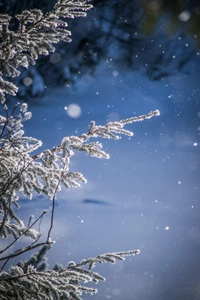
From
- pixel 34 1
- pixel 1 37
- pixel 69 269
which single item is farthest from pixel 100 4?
pixel 69 269

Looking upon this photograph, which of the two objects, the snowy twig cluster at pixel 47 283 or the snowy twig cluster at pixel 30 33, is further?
the snowy twig cluster at pixel 30 33

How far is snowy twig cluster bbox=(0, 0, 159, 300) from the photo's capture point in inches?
110

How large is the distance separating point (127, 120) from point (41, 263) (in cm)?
362

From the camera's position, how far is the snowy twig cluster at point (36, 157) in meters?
2.79

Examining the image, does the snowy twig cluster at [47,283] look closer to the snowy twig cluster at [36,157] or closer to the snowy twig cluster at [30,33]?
the snowy twig cluster at [36,157]

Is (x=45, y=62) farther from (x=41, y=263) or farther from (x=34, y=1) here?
(x=41, y=263)

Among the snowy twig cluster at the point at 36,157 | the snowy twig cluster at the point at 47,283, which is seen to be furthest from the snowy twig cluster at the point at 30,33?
the snowy twig cluster at the point at 47,283

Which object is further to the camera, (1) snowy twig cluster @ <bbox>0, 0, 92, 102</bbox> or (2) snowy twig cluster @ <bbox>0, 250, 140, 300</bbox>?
(1) snowy twig cluster @ <bbox>0, 0, 92, 102</bbox>

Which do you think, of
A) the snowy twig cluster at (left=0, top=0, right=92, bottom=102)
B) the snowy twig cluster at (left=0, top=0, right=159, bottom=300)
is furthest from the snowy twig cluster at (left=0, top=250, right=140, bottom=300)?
the snowy twig cluster at (left=0, top=0, right=92, bottom=102)

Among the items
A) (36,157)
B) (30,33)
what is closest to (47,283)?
(36,157)

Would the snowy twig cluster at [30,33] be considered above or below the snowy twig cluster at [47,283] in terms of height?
above

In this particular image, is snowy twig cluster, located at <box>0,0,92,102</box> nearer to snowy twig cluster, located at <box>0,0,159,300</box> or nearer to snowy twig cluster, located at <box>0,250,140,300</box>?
snowy twig cluster, located at <box>0,0,159,300</box>

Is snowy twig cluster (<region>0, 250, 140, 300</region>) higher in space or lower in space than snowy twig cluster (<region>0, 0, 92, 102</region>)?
lower

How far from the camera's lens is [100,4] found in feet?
21.2
